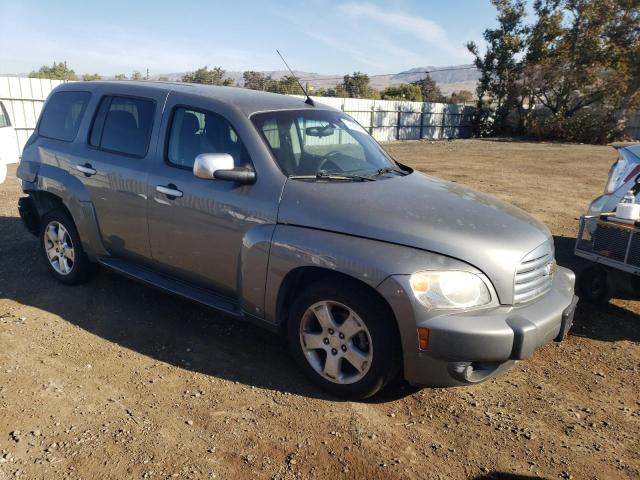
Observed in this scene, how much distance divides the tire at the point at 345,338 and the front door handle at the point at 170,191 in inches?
50.4

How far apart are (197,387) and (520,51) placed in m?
36.3

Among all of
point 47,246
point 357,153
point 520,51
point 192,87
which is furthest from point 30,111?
point 520,51

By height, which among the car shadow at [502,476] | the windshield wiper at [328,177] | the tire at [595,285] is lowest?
the car shadow at [502,476]

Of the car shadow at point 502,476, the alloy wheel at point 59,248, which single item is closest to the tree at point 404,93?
the alloy wheel at point 59,248

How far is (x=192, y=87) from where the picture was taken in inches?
173

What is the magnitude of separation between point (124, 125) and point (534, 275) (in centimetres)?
349

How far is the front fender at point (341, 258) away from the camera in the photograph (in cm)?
298

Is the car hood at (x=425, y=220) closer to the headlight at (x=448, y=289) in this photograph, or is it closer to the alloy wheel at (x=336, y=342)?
the headlight at (x=448, y=289)

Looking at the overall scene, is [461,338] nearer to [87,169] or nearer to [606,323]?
[606,323]

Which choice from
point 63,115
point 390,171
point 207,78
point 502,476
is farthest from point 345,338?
point 207,78

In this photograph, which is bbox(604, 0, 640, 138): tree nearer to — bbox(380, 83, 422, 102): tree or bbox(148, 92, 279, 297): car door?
bbox(380, 83, 422, 102): tree

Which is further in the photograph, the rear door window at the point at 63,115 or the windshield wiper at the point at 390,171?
the rear door window at the point at 63,115

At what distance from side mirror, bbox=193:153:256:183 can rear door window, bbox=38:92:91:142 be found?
6.61 ft

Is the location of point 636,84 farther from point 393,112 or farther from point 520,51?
point 393,112
